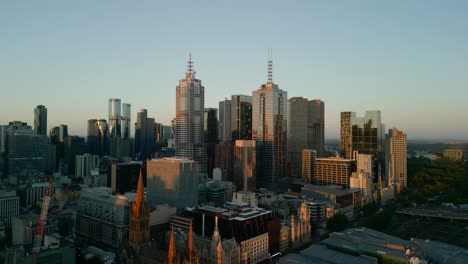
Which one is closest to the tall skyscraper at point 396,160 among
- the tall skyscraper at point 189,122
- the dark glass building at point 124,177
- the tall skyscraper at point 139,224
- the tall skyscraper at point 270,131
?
the tall skyscraper at point 270,131

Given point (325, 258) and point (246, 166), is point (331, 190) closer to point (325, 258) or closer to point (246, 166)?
point (246, 166)

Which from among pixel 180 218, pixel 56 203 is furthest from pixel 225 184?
pixel 56 203

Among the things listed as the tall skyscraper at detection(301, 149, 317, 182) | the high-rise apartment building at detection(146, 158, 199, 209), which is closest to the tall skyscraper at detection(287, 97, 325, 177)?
the tall skyscraper at detection(301, 149, 317, 182)

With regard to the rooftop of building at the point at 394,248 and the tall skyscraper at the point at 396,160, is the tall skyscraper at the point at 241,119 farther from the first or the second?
the rooftop of building at the point at 394,248

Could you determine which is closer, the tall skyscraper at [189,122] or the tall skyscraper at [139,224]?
the tall skyscraper at [139,224]

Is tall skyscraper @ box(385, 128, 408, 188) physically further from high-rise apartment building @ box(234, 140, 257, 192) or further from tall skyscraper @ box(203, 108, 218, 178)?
tall skyscraper @ box(203, 108, 218, 178)

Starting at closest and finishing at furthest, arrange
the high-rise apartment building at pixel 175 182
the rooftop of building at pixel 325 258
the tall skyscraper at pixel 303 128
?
1. the rooftop of building at pixel 325 258
2. the high-rise apartment building at pixel 175 182
3. the tall skyscraper at pixel 303 128

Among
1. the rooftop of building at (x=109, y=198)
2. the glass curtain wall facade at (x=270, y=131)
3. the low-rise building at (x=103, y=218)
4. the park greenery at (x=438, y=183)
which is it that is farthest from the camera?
the glass curtain wall facade at (x=270, y=131)
